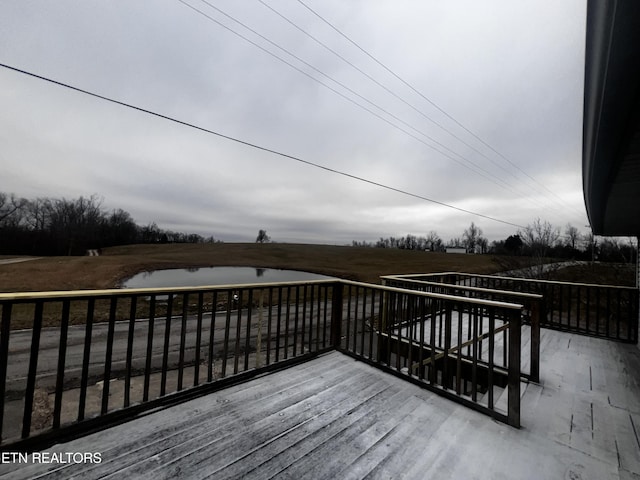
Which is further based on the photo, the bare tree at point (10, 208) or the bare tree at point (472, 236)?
the bare tree at point (472, 236)

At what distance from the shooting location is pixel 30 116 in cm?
507

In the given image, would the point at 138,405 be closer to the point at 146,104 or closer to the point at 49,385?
the point at 49,385

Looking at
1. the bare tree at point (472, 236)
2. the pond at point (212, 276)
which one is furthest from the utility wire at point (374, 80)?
the bare tree at point (472, 236)

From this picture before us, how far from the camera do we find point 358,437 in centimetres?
170

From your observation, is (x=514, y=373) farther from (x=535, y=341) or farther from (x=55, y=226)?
(x=55, y=226)

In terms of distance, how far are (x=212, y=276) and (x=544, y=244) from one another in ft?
77.9

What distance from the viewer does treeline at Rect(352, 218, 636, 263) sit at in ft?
44.8

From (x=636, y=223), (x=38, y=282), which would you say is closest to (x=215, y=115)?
(x=636, y=223)

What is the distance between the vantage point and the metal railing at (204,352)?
5.27ft

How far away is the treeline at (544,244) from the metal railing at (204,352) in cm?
1219

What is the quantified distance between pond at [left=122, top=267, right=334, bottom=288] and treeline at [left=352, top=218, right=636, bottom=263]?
38.8ft

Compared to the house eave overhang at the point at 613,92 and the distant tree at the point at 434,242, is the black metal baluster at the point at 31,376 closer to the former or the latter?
the house eave overhang at the point at 613,92

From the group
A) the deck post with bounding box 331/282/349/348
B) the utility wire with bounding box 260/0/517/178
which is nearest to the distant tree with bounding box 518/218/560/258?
the utility wire with bounding box 260/0/517/178

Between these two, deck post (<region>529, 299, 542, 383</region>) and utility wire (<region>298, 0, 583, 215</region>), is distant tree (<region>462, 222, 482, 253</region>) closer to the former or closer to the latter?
utility wire (<region>298, 0, 583, 215</region>)
